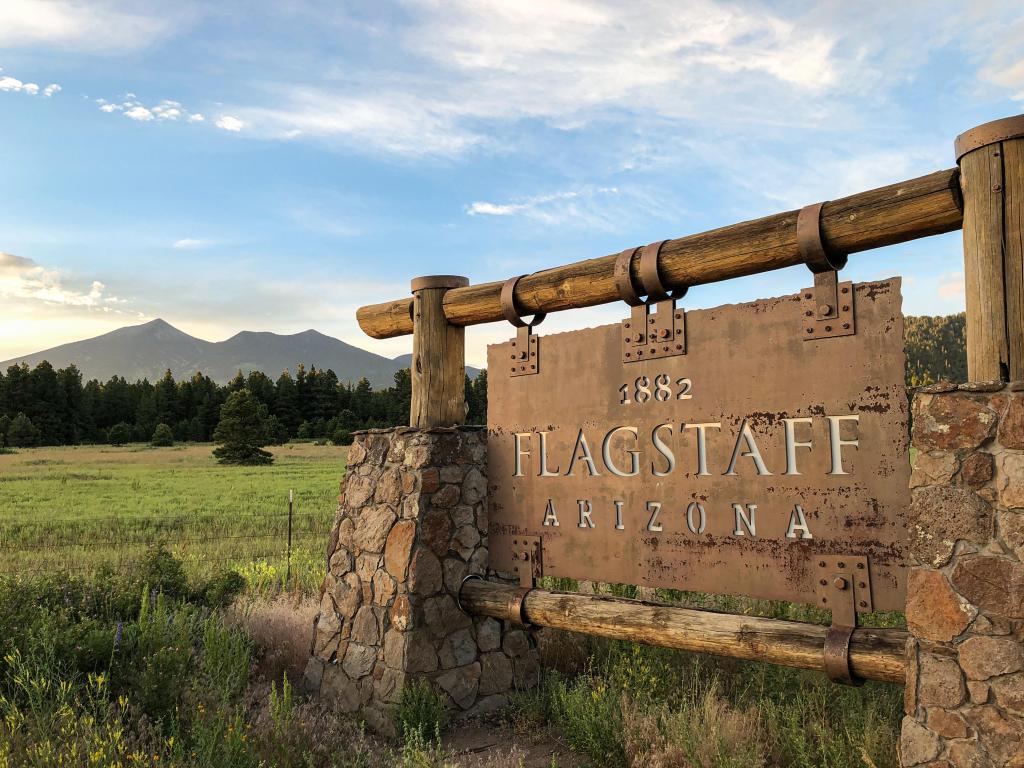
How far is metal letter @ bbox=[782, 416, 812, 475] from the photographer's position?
13.4ft

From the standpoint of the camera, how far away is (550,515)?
5273mm

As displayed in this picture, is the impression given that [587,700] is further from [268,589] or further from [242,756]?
[268,589]

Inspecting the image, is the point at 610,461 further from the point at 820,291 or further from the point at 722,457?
the point at 820,291

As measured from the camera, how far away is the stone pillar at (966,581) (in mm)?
3066

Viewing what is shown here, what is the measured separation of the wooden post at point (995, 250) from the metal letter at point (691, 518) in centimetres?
162

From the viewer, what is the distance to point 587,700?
16.5 feet

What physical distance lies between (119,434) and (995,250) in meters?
65.1

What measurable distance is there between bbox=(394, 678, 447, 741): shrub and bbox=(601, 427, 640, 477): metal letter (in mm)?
2127

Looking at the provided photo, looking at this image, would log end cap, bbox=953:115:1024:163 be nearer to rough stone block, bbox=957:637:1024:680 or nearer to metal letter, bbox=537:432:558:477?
rough stone block, bbox=957:637:1024:680

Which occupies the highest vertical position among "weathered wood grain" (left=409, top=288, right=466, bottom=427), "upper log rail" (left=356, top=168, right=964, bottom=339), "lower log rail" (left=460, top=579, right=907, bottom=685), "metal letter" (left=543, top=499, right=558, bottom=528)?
"upper log rail" (left=356, top=168, right=964, bottom=339)

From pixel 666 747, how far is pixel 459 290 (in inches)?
141

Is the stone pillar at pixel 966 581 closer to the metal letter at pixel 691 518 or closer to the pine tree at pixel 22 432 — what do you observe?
the metal letter at pixel 691 518

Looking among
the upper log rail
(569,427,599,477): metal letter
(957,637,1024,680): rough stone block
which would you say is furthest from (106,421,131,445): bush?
(957,637,1024,680): rough stone block

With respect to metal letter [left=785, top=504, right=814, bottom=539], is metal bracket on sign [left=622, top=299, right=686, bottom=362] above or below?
above
